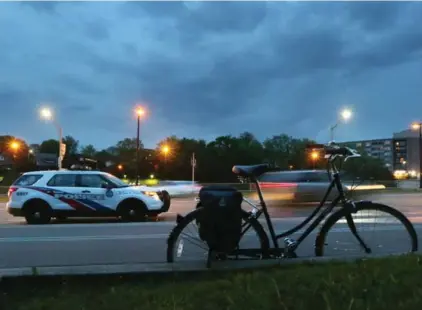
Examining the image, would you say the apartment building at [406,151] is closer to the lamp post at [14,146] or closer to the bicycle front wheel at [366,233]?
the lamp post at [14,146]

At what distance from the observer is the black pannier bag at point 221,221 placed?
526 cm

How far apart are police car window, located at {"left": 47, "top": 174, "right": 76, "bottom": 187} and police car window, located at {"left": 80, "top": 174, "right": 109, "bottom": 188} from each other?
0.26m

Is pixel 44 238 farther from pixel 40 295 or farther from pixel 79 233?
pixel 40 295

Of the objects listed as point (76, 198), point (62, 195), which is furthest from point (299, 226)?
point (62, 195)

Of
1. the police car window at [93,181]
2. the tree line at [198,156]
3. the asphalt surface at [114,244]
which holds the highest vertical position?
the tree line at [198,156]

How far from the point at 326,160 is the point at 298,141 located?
116453 millimetres

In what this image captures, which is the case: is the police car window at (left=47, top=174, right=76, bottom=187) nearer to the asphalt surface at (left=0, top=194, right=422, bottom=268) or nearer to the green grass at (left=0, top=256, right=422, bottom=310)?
the asphalt surface at (left=0, top=194, right=422, bottom=268)

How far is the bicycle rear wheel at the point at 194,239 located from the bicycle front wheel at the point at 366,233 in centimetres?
67

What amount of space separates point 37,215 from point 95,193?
172 centimetres

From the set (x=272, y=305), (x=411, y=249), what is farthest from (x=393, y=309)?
(x=411, y=249)

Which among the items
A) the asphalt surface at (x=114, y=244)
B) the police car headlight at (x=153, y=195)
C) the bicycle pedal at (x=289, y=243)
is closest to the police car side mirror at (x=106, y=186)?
the police car headlight at (x=153, y=195)

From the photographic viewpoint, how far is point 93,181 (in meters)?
15.6

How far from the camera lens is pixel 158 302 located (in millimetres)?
4227

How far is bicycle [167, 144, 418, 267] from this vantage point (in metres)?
5.50
